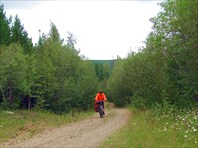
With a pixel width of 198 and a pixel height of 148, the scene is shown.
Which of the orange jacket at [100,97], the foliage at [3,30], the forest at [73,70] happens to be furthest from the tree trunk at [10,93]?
the orange jacket at [100,97]

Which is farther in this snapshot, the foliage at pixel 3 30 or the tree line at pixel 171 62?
the foliage at pixel 3 30

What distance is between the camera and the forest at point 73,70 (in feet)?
50.8

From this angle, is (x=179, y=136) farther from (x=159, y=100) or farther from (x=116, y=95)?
(x=116, y=95)

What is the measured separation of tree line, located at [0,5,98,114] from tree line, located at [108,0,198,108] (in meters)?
5.89

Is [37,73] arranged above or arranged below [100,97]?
above

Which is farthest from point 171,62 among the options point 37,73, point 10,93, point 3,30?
point 3,30

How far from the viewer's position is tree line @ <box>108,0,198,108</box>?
12320mm

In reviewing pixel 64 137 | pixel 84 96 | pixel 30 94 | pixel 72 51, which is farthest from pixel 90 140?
pixel 84 96

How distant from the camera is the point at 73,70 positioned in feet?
88.0

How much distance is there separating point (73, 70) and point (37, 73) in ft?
12.6

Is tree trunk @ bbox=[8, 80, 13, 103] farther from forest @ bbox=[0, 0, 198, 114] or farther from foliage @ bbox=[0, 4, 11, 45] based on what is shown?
foliage @ bbox=[0, 4, 11, 45]

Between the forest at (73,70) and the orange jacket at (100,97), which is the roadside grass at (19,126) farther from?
the orange jacket at (100,97)

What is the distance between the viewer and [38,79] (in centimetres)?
2425

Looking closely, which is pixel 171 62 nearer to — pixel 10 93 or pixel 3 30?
pixel 10 93
